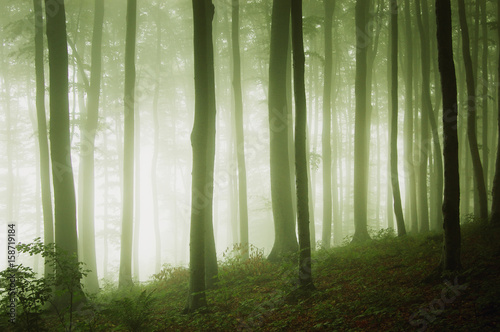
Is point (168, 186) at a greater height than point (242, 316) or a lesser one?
greater

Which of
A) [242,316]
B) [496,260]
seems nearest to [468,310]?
[496,260]

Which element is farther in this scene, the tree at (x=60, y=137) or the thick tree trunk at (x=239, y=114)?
the thick tree trunk at (x=239, y=114)

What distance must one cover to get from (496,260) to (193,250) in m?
5.94

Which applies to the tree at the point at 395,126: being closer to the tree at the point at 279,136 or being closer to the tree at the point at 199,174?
the tree at the point at 279,136

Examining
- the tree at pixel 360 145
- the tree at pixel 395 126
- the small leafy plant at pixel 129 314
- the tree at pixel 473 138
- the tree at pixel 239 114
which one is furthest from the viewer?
the tree at pixel 239 114

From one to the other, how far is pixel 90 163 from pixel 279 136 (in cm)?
895

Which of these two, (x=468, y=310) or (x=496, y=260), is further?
(x=496, y=260)

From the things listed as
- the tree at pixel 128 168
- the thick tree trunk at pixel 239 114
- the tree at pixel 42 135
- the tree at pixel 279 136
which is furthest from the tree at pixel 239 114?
the tree at pixel 42 135

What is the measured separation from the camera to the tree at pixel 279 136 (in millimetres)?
9398

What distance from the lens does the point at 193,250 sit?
6.18 m

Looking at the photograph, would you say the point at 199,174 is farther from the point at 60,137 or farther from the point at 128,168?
the point at 128,168

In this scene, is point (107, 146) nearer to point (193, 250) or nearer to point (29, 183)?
point (29, 183)

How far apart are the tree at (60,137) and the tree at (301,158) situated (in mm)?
6170

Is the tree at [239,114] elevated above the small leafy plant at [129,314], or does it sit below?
above
